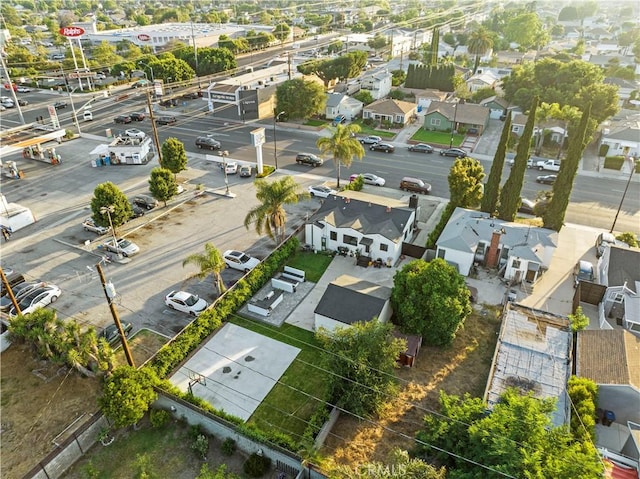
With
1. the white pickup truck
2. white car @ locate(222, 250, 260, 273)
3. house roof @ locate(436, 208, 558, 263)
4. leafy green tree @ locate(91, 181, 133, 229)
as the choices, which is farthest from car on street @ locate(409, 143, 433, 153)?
leafy green tree @ locate(91, 181, 133, 229)

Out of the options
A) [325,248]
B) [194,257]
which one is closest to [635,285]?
[325,248]

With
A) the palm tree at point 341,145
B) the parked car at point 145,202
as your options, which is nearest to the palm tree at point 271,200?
the palm tree at point 341,145

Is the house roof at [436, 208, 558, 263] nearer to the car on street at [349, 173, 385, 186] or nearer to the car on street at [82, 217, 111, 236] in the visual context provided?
the car on street at [349, 173, 385, 186]

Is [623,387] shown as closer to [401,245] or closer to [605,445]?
[605,445]

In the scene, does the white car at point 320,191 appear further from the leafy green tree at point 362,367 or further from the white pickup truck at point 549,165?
the white pickup truck at point 549,165

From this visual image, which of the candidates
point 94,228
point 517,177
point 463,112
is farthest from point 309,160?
point 463,112

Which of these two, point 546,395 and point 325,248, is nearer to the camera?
point 546,395
